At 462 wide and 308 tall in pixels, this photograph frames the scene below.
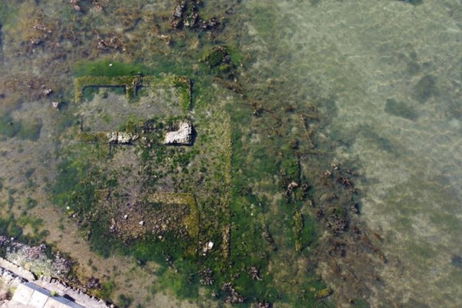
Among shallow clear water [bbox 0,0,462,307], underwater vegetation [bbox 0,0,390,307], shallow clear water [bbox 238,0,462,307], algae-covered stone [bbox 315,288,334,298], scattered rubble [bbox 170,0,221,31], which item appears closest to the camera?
algae-covered stone [bbox 315,288,334,298]

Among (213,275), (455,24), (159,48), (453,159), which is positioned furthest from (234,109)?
(455,24)

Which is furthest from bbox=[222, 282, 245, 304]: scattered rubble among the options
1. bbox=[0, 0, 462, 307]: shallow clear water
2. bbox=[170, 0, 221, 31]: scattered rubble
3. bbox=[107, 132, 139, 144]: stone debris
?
bbox=[170, 0, 221, 31]: scattered rubble

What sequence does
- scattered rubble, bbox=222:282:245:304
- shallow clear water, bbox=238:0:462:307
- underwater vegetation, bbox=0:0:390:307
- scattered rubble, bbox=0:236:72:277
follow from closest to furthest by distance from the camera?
scattered rubble, bbox=222:282:245:304 < scattered rubble, bbox=0:236:72:277 < underwater vegetation, bbox=0:0:390:307 < shallow clear water, bbox=238:0:462:307

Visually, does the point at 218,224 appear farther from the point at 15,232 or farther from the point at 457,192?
the point at 457,192

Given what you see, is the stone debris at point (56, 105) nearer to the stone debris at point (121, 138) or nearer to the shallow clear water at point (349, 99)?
the shallow clear water at point (349, 99)

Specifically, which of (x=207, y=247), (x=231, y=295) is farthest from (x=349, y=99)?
(x=231, y=295)

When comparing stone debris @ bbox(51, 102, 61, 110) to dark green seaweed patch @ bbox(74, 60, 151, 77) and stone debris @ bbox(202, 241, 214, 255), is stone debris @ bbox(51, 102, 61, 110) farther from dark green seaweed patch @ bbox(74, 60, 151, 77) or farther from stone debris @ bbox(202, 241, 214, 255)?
stone debris @ bbox(202, 241, 214, 255)

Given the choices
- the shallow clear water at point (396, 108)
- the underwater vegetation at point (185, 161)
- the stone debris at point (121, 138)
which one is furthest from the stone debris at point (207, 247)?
the shallow clear water at point (396, 108)
